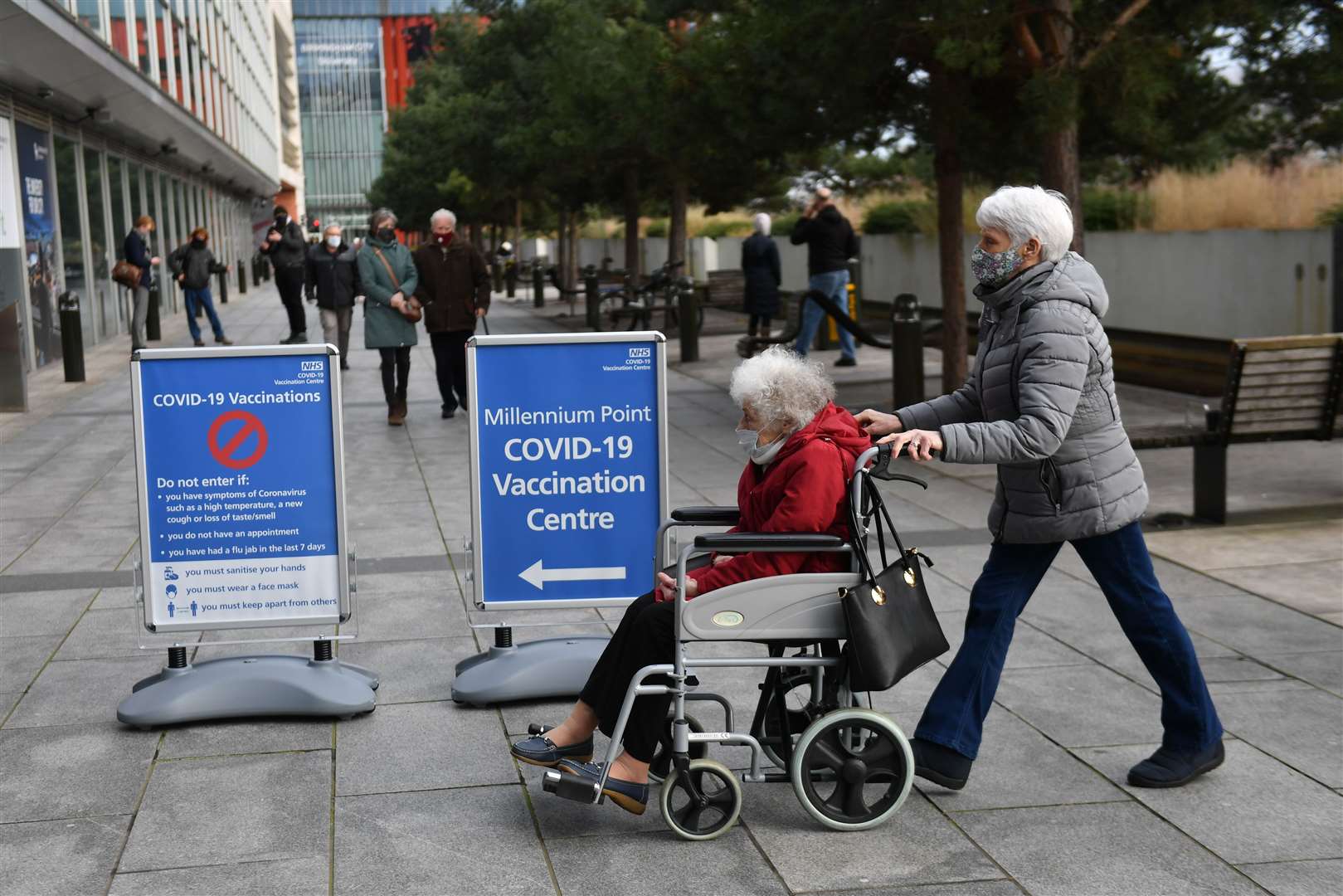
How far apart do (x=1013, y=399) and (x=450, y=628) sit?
9.92ft

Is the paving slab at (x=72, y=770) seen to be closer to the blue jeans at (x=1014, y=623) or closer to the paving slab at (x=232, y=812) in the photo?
the paving slab at (x=232, y=812)

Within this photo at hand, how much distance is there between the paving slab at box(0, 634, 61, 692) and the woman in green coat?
21.3 ft

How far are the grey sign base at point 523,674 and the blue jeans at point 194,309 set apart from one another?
17.0 meters

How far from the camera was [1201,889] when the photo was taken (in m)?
3.83

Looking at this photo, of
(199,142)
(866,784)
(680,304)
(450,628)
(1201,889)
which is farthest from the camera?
(199,142)

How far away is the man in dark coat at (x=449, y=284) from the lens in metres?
12.8

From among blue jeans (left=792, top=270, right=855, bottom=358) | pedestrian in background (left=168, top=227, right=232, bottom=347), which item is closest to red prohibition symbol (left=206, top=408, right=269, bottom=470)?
blue jeans (left=792, top=270, right=855, bottom=358)

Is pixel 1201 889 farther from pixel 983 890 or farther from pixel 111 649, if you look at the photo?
pixel 111 649

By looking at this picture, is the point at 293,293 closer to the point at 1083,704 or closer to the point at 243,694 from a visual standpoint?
the point at 243,694

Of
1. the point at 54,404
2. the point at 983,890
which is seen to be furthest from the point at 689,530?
the point at 54,404

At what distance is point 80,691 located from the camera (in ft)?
18.5

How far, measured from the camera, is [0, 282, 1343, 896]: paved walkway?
398 cm

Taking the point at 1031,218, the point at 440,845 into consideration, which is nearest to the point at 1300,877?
the point at 1031,218

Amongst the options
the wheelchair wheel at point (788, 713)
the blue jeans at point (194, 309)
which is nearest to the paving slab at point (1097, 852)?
the wheelchair wheel at point (788, 713)
